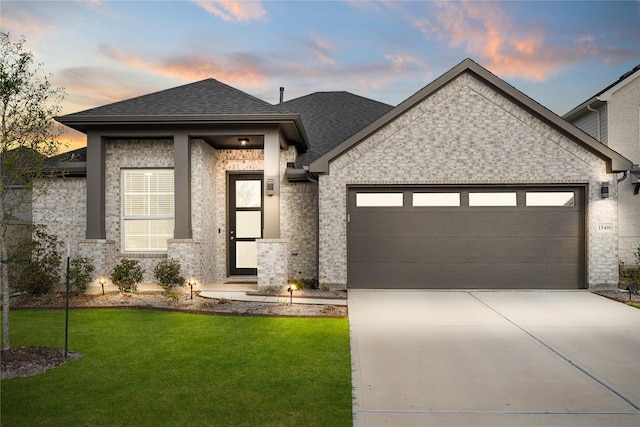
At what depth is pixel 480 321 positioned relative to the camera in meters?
8.59

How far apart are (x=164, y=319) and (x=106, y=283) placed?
3.98m

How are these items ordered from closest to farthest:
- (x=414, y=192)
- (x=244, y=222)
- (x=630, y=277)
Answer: (x=414, y=192) < (x=630, y=277) < (x=244, y=222)

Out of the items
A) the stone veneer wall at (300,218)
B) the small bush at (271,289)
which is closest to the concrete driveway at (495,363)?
the small bush at (271,289)

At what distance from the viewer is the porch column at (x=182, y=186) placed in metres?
11.7

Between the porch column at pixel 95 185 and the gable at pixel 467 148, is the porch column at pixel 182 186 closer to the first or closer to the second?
the porch column at pixel 95 185

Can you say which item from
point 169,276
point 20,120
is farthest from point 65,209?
point 20,120

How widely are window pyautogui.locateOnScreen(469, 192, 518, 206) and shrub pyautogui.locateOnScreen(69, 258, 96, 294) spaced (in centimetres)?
938

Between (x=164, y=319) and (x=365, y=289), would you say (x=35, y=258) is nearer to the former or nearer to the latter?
(x=164, y=319)

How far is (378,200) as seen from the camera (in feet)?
40.1

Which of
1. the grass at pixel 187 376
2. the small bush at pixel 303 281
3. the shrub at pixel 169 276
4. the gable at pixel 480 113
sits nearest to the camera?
the grass at pixel 187 376

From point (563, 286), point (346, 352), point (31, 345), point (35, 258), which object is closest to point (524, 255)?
point (563, 286)

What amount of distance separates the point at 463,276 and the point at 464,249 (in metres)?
0.69

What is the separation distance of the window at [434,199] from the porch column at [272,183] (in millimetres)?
3544

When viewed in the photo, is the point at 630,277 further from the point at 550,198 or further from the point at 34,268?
the point at 34,268
